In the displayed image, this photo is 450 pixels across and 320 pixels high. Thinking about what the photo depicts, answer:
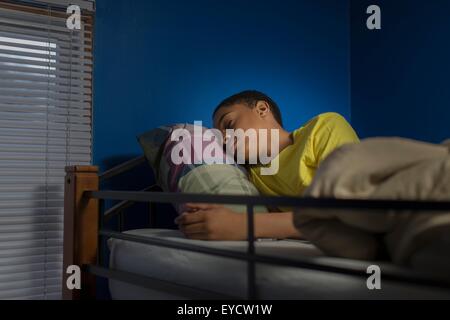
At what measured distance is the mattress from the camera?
2.61 feet

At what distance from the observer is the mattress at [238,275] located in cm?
80

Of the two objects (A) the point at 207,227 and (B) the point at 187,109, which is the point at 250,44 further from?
(A) the point at 207,227

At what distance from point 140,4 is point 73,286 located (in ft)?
3.35

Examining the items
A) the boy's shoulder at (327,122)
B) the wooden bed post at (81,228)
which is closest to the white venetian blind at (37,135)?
the wooden bed post at (81,228)

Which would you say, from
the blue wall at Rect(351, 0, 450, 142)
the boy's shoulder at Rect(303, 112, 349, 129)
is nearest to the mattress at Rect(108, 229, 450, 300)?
the boy's shoulder at Rect(303, 112, 349, 129)

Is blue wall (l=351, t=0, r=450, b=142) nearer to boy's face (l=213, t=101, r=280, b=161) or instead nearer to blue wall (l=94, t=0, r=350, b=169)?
blue wall (l=94, t=0, r=350, b=169)

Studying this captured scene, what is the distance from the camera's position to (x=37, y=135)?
1686 mm

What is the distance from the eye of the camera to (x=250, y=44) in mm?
2170

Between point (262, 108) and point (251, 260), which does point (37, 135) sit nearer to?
point (262, 108)

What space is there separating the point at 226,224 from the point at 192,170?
1.02ft

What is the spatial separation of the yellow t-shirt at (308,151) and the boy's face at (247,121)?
0.33ft
